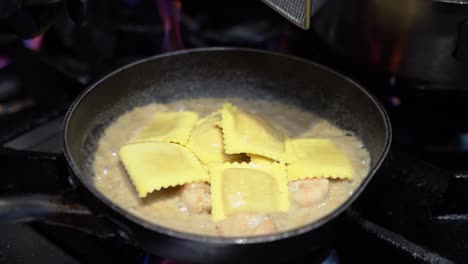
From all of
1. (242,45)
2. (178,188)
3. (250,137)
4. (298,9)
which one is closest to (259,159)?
(250,137)

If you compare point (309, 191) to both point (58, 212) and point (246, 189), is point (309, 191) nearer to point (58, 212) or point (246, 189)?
point (246, 189)

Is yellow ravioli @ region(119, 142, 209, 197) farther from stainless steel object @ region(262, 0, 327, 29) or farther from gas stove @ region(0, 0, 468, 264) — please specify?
stainless steel object @ region(262, 0, 327, 29)

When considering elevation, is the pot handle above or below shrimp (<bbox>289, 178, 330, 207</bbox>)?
above

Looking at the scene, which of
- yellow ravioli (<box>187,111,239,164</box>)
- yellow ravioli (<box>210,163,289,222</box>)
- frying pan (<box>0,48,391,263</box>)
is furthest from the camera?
yellow ravioli (<box>187,111,239,164</box>)

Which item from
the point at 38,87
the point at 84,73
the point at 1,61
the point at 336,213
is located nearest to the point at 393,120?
the point at 336,213

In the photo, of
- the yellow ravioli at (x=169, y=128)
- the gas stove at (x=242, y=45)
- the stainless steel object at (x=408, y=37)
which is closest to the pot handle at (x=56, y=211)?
the gas stove at (x=242, y=45)

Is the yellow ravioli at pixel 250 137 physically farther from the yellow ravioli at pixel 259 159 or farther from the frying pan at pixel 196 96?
the frying pan at pixel 196 96

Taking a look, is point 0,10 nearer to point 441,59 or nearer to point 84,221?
point 84,221

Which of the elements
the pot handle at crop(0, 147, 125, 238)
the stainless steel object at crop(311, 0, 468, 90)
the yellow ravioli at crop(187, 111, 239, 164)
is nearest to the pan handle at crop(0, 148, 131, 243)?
the pot handle at crop(0, 147, 125, 238)
